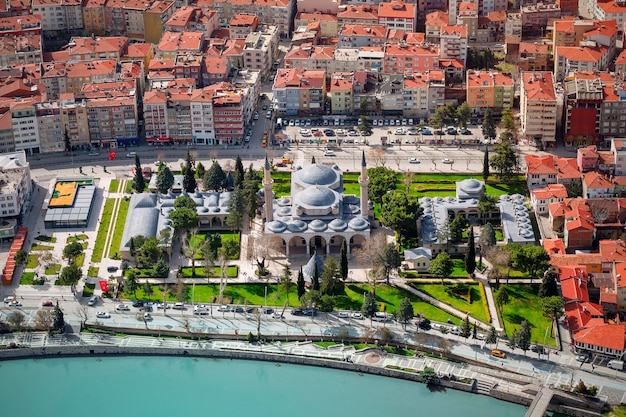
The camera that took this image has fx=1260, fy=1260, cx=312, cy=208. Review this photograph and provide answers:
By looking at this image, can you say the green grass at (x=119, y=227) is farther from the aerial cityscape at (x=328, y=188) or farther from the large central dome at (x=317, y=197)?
the large central dome at (x=317, y=197)

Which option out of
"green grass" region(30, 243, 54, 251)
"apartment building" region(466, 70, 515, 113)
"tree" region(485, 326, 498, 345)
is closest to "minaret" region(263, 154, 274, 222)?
"green grass" region(30, 243, 54, 251)

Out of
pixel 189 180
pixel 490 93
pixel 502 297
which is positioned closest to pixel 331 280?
pixel 502 297

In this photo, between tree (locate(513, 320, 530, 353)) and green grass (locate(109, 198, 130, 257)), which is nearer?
tree (locate(513, 320, 530, 353))

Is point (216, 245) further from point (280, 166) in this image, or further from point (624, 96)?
point (624, 96)

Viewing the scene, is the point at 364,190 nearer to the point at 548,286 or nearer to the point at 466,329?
the point at 466,329

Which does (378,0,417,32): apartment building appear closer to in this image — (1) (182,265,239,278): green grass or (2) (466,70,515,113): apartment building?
(2) (466,70,515,113): apartment building

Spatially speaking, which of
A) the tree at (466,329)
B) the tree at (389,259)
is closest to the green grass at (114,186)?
the tree at (389,259)

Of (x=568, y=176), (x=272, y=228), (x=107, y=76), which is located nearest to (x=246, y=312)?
(x=272, y=228)
